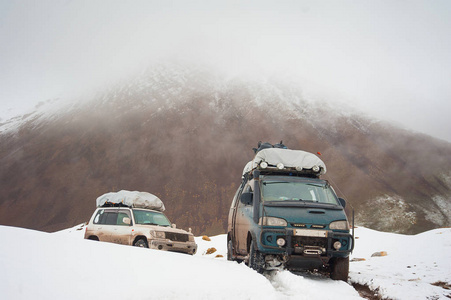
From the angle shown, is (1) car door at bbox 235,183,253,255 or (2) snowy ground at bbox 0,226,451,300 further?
(1) car door at bbox 235,183,253,255

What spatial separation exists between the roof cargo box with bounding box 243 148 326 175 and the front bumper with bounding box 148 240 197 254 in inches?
167

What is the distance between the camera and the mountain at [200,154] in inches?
1533

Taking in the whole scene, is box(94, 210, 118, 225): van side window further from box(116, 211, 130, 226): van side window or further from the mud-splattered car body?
box(116, 211, 130, 226): van side window

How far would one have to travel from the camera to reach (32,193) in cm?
4603

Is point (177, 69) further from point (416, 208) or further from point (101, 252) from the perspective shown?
point (101, 252)

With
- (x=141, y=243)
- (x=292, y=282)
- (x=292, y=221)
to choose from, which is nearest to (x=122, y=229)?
(x=141, y=243)

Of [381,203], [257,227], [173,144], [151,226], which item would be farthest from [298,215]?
[173,144]

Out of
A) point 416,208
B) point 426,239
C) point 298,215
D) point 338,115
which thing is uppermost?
point 338,115

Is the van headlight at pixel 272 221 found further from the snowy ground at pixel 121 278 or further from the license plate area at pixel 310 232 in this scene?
the snowy ground at pixel 121 278

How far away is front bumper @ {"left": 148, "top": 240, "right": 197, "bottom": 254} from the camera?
952 cm

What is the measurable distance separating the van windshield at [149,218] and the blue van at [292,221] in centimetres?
434

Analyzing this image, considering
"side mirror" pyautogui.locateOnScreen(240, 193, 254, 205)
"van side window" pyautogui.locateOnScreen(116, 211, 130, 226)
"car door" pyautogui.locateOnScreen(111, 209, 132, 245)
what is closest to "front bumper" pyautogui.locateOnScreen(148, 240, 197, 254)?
"car door" pyautogui.locateOnScreen(111, 209, 132, 245)

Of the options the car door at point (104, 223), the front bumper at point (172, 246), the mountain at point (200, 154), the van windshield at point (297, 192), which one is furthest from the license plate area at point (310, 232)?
the mountain at point (200, 154)

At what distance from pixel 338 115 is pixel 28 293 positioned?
60.5 metres
